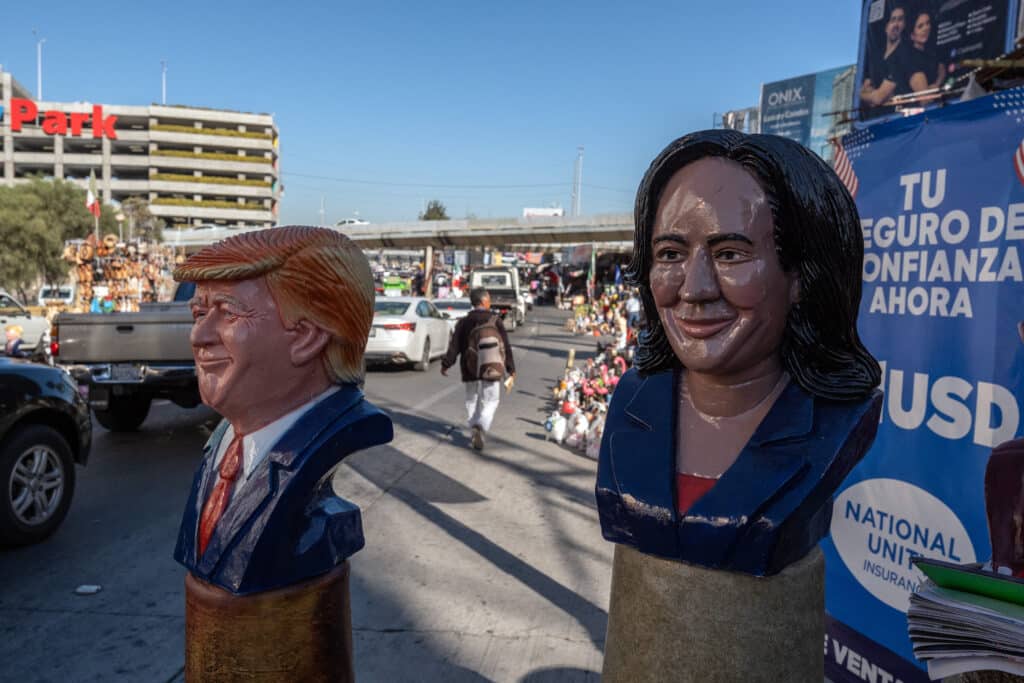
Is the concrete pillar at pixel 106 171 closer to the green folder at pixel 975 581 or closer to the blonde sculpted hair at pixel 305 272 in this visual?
the blonde sculpted hair at pixel 305 272

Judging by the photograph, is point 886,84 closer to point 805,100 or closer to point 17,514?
point 805,100

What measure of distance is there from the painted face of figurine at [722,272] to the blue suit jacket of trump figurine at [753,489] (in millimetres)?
186

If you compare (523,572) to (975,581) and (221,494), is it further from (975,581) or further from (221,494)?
(975,581)

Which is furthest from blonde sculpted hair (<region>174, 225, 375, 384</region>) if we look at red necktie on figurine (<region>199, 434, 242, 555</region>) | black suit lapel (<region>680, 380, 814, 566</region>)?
black suit lapel (<region>680, 380, 814, 566</region>)

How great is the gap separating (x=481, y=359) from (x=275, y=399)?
4875 mm

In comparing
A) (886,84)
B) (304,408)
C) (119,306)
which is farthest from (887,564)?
(119,306)

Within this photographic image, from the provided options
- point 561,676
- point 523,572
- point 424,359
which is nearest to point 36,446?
point 523,572

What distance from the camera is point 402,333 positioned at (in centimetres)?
1186

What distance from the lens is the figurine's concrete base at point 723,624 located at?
1605 millimetres

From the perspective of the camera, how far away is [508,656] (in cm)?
319

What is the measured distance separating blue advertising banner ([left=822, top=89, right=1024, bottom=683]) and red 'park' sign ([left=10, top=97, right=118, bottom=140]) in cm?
6707

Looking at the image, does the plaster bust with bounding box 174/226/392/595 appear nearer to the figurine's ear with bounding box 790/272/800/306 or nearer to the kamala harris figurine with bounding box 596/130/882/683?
the kamala harris figurine with bounding box 596/130/882/683

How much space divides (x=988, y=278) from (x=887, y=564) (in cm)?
119

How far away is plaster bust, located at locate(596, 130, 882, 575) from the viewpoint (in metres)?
1.55
